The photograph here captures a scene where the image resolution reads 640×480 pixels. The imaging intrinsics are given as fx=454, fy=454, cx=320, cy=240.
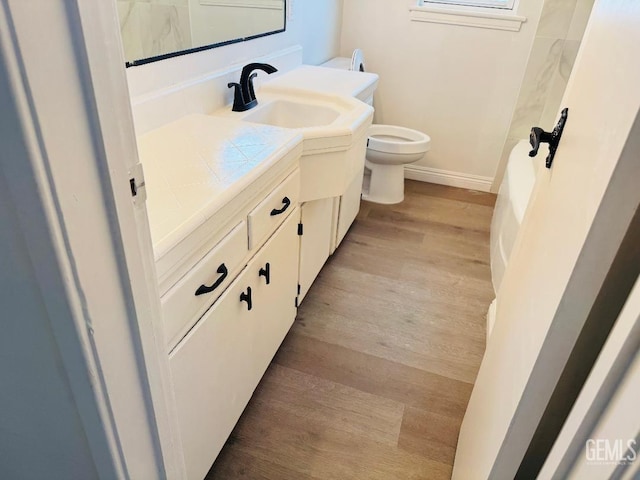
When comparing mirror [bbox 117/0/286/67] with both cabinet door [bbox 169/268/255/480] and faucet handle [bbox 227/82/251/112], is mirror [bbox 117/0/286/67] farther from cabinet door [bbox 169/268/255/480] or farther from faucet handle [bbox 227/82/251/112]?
cabinet door [bbox 169/268/255/480]

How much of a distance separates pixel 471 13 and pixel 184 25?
2.13 meters

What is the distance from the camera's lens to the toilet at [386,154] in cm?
285

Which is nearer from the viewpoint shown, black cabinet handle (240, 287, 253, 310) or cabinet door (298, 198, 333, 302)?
black cabinet handle (240, 287, 253, 310)

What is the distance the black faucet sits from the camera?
180 centimetres

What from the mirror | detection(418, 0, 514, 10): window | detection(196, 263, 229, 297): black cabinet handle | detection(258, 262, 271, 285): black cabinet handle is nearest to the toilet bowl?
detection(418, 0, 514, 10): window

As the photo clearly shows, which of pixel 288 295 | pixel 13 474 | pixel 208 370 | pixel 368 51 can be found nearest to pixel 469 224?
pixel 368 51

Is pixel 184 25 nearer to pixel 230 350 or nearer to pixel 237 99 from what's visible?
pixel 237 99

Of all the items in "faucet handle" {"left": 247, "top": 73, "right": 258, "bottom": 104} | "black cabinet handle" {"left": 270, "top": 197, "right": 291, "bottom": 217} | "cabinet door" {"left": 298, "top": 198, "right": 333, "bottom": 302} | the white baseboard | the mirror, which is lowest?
the white baseboard

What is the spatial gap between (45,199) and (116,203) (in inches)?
3.3

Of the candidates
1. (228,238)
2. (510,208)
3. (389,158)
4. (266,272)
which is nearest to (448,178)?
(389,158)

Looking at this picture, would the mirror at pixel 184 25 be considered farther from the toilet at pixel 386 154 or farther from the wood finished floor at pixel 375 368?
the wood finished floor at pixel 375 368

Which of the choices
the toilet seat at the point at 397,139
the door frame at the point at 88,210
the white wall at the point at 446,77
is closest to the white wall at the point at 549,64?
the white wall at the point at 446,77

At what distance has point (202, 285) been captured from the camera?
3.36ft

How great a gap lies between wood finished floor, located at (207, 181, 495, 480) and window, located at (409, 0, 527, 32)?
55.3 inches
